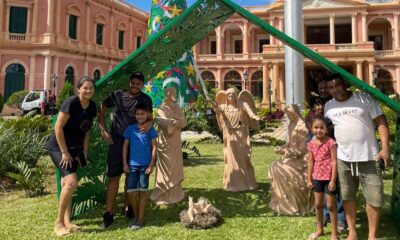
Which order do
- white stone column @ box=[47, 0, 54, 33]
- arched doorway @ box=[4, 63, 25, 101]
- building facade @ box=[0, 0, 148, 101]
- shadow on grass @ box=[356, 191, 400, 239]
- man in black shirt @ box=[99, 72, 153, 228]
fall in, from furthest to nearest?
white stone column @ box=[47, 0, 54, 33] → building facade @ box=[0, 0, 148, 101] → arched doorway @ box=[4, 63, 25, 101] → man in black shirt @ box=[99, 72, 153, 228] → shadow on grass @ box=[356, 191, 400, 239]

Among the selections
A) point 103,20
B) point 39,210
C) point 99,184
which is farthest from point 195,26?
point 103,20

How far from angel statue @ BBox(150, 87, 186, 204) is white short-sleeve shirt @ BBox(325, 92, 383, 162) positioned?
2.04 m

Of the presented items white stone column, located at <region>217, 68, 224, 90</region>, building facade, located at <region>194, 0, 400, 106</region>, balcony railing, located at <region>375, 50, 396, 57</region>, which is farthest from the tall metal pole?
balcony railing, located at <region>375, 50, 396, 57</region>

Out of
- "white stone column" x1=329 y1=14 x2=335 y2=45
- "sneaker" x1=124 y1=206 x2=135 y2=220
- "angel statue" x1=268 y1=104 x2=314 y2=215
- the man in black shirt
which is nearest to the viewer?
the man in black shirt

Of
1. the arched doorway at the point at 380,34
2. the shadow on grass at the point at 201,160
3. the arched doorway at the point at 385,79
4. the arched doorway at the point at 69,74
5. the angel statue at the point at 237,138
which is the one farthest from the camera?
the arched doorway at the point at 380,34

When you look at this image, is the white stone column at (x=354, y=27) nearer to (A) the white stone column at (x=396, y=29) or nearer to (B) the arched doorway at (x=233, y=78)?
(A) the white stone column at (x=396, y=29)

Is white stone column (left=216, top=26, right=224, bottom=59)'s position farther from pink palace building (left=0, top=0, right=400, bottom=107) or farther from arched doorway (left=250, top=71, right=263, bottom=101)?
arched doorway (left=250, top=71, right=263, bottom=101)

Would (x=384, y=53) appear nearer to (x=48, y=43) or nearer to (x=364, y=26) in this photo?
(x=364, y=26)

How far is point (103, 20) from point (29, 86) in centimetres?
855

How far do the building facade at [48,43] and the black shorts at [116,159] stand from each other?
20.1 metres

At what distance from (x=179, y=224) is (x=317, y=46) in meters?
25.3

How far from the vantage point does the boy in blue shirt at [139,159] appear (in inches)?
140

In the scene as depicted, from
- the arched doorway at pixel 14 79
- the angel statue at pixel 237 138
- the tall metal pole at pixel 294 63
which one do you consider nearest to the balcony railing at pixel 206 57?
the arched doorway at pixel 14 79

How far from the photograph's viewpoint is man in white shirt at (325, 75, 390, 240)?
9.20 ft
